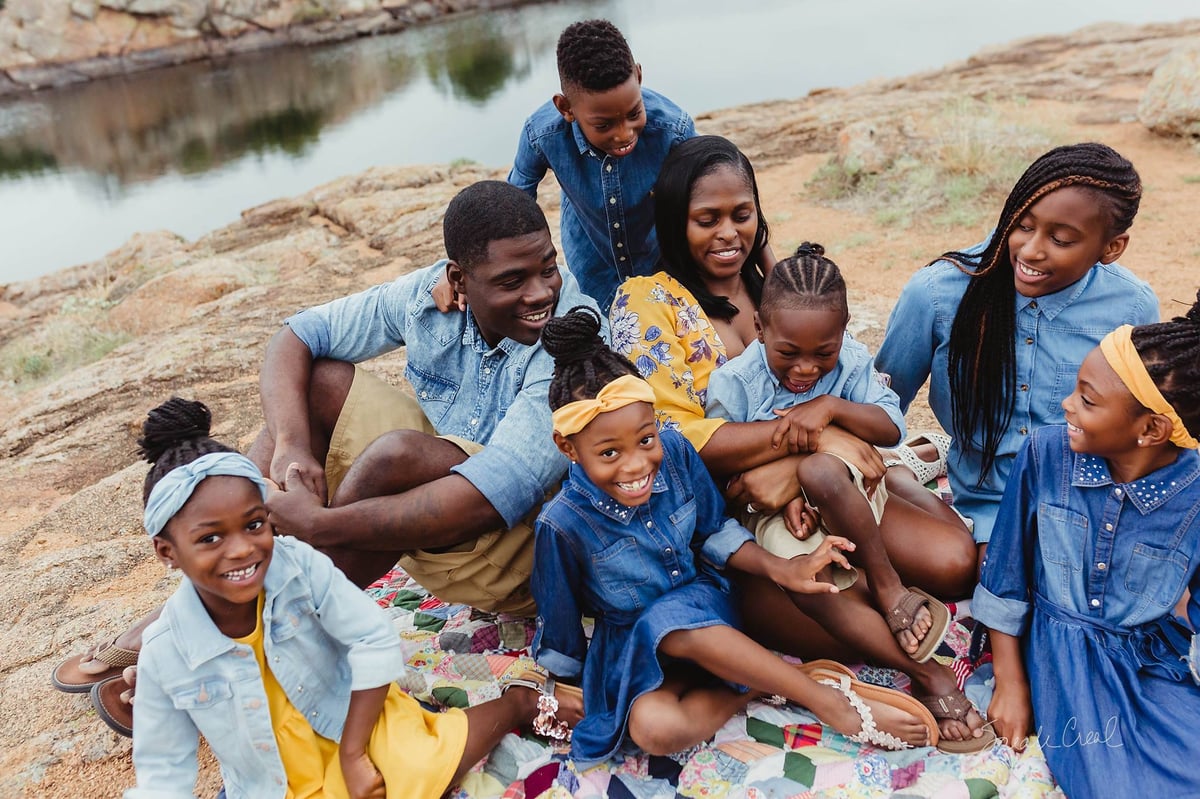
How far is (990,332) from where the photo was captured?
2420 mm

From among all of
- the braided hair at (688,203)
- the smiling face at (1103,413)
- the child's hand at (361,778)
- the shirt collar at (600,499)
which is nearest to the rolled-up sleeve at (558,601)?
the shirt collar at (600,499)

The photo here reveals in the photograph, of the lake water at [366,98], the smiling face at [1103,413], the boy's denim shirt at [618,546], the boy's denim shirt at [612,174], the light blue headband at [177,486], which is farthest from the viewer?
the lake water at [366,98]

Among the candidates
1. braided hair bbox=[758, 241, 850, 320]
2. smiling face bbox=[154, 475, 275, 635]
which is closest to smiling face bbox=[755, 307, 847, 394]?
braided hair bbox=[758, 241, 850, 320]

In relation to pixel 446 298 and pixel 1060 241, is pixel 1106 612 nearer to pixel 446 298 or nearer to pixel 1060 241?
pixel 1060 241

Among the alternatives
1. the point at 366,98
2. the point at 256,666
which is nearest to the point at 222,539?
the point at 256,666

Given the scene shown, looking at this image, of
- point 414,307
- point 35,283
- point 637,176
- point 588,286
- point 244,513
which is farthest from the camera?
point 35,283

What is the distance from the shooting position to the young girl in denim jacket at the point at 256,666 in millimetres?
1760

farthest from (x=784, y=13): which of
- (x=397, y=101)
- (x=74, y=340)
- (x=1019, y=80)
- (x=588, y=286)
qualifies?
(x=588, y=286)

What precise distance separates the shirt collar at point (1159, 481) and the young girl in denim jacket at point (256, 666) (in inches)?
59.1

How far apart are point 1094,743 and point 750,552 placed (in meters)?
0.81

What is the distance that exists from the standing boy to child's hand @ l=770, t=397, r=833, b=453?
113cm

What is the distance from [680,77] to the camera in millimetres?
16609

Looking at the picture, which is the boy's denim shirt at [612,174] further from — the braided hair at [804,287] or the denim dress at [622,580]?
the denim dress at [622,580]

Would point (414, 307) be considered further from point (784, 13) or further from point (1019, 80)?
point (784, 13)
